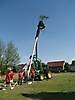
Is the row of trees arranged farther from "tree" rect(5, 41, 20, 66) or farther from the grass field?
the grass field

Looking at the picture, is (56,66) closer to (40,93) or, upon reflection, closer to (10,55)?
(10,55)

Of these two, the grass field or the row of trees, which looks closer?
the grass field

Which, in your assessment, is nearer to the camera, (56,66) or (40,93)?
(40,93)

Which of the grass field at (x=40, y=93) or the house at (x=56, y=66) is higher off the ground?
the house at (x=56, y=66)

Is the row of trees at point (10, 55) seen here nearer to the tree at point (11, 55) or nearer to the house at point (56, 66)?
the tree at point (11, 55)

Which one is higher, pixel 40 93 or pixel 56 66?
pixel 56 66

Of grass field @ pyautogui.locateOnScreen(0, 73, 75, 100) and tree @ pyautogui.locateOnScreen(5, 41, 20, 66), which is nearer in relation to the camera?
grass field @ pyautogui.locateOnScreen(0, 73, 75, 100)

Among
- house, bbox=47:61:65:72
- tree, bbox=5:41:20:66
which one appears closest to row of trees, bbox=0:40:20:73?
tree, bbox=5:41:20:66

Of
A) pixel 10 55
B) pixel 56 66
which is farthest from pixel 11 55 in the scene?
pixel 56 66

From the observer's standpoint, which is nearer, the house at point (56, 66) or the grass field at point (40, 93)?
the grass field at point (40, 93)

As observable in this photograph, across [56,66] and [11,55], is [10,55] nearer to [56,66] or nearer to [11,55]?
[11,55]

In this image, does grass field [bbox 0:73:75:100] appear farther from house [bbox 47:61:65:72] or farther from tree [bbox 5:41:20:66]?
house [bbox 47:61:65:72]

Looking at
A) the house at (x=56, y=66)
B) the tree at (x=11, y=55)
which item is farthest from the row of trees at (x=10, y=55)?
the house at (x=56, y=66)

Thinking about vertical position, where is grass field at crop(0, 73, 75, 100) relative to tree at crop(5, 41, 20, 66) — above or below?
below
